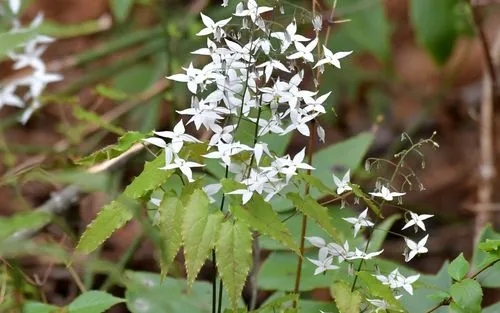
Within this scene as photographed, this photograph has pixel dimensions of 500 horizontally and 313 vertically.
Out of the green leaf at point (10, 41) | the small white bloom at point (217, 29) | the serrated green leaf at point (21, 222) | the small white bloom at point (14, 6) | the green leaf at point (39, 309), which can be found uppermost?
the small white bloom at point (217, 29)

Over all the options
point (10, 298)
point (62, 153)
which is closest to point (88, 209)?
point (62, 153)

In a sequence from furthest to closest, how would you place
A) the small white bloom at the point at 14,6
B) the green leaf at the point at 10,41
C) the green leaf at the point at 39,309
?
1. the small white bloom at the point at 14,6
2. the green leaf at the point at 10,41
3. the green leaf at the point at 39,309

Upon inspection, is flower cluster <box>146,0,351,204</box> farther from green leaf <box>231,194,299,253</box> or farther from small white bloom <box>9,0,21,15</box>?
small white bloom <box>9,0,21,15</box>

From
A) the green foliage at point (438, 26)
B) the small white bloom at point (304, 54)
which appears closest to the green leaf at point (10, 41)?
the small white bloom at point (304, 54)

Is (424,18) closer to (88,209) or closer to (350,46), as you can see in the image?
(350,46)

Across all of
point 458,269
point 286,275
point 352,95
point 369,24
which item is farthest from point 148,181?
point 352,95

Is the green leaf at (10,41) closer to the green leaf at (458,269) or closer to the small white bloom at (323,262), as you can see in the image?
the small white bloom at (323,262)
